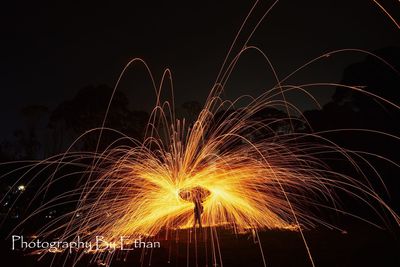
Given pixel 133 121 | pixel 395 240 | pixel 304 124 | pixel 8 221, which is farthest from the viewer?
pixel 133 121

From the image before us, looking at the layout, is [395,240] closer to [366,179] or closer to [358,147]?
[366,179]

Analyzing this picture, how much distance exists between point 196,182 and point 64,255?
400 cm

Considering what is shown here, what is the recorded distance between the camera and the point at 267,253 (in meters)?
9.91

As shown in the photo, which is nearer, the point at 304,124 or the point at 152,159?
the point at 152,159

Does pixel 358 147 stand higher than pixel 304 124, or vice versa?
pixel 304 124

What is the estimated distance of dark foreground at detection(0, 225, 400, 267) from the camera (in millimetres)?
9164

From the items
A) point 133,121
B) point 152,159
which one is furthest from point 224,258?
point 133,121

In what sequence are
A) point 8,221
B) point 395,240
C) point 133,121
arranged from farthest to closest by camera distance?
point 133,121, point 8,221, point 395,240

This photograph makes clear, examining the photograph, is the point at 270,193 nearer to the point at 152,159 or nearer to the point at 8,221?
the point at 152,159

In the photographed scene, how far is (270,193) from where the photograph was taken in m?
17.2

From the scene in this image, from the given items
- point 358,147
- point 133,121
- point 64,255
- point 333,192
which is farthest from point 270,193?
point 133,121

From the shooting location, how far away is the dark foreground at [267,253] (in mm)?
9164

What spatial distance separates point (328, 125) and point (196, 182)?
507 inches

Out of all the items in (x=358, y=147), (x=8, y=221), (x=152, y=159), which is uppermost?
(x=358, y=147)
